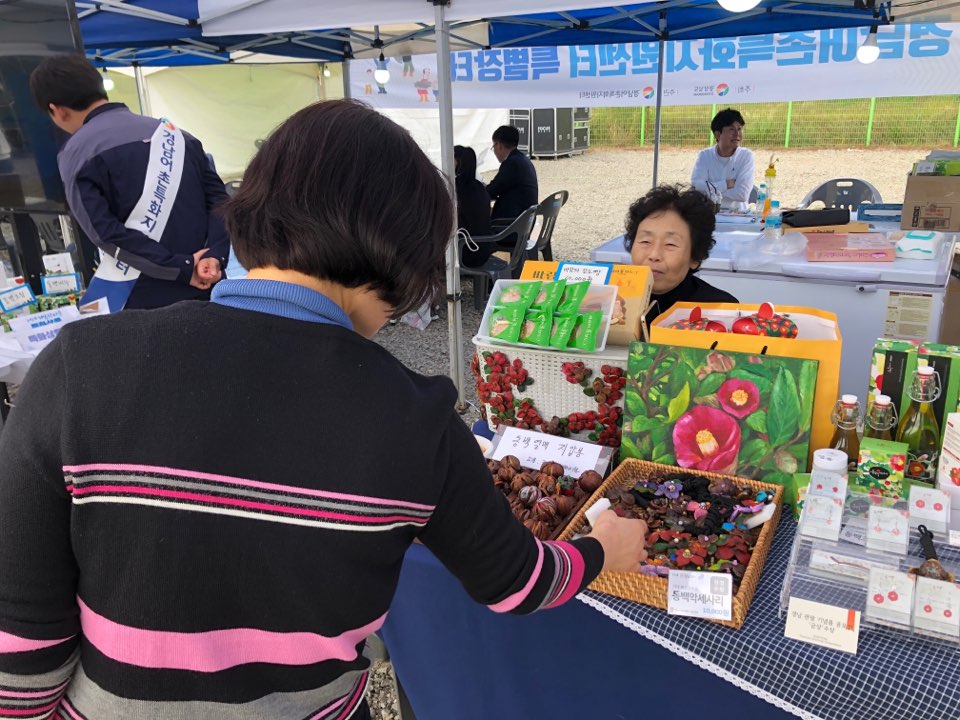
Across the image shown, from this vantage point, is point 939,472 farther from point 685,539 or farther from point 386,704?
point 386,704

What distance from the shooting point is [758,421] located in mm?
1355

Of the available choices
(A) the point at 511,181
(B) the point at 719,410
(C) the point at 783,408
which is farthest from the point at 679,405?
(A) the point at 511,181

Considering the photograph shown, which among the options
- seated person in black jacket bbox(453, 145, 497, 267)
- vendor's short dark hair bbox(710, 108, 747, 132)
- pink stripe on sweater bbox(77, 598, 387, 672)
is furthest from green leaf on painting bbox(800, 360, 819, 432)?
vendor's short dark hair bbox(710, 108, 747, 132)

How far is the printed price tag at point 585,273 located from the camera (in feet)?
5.59

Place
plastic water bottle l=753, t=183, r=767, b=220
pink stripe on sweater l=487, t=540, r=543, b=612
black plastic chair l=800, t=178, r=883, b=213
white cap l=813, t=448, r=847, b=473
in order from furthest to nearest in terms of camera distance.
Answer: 1. black plastic chair l=800, t=178, r=883, b=213
2. plastic water bottle l=753, t=183, r=767, b=220
3. white cap l=813, t=448, r=847, b=473
4. pink stripe on sweater l=487, t=540, r=543, b=612

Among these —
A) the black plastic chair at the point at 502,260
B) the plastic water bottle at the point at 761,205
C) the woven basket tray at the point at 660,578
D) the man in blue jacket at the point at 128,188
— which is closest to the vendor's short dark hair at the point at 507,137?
the black plastic chair at the point at 502,260

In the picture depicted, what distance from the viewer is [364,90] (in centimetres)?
767

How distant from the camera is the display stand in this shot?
1000 mm

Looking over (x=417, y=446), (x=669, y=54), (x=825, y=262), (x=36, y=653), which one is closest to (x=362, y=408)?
(x=417, y=446)

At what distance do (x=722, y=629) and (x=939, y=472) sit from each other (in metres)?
0.53

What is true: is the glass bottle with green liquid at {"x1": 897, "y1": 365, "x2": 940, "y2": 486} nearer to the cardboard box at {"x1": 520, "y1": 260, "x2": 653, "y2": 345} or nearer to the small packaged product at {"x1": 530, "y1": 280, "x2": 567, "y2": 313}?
the cardboard box at {"x1": 520, "y1": 260, "x2": 653, "y2": 345}

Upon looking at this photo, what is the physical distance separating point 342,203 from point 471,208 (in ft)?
15.2

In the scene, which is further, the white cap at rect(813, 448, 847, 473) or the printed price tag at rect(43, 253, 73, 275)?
the printed price tag at rect(43, 253, 73, 275)

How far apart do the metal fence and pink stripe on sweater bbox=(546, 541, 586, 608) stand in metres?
15.3
